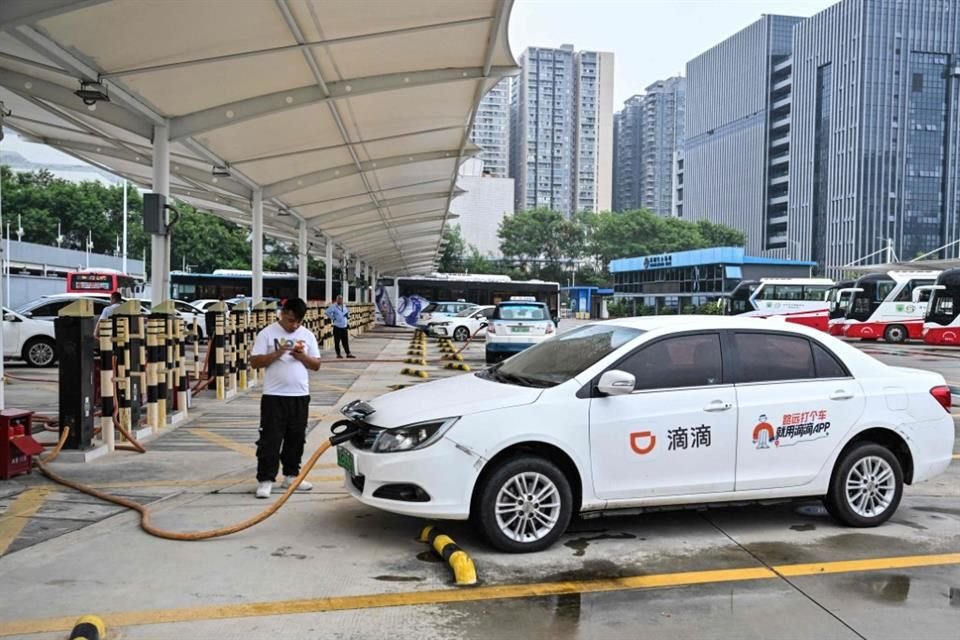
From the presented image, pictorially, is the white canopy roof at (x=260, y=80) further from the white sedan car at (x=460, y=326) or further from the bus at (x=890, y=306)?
the bus at (x=890, y=306)

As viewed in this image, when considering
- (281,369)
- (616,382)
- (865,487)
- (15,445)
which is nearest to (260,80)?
(281,369)

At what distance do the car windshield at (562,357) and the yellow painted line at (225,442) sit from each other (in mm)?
3276

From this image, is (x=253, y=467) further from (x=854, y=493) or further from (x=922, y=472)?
(x=922, y=472)

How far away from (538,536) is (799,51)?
11150 cm

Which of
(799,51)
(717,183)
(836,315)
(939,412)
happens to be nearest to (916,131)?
(799,51)

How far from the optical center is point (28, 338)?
1673 cm

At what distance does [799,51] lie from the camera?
337ft

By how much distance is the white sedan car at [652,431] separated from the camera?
16.8ft

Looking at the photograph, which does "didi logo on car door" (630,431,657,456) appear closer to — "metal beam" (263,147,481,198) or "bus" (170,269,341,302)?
"metal beam" (263,147,481,198)

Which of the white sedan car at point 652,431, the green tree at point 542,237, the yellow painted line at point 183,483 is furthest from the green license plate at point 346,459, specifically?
the green tree at point 542,237

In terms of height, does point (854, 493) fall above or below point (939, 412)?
below

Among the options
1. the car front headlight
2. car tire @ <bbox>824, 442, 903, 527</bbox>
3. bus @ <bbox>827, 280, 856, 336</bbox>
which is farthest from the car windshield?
bus @ <bbox>827, 280, 856, 336</bbox>

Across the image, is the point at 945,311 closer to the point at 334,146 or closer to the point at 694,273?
the point at 334,146

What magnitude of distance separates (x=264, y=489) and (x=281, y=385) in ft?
2.79
